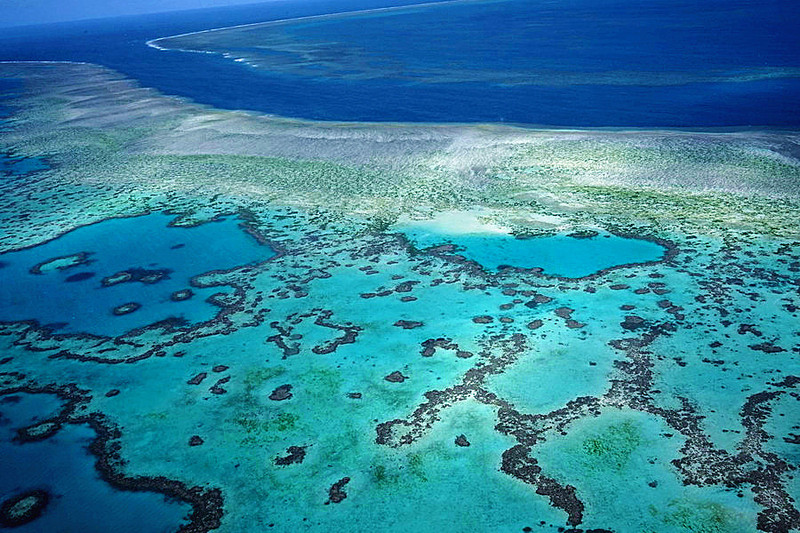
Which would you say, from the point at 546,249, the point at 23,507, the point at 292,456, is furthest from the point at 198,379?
the point at 546,249

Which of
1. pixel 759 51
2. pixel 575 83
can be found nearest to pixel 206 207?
pixel 575 83

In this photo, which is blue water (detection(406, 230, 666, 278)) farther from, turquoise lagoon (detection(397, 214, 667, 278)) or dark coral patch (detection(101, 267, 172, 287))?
dark coral patch (detection(101, 267, 172, 287))

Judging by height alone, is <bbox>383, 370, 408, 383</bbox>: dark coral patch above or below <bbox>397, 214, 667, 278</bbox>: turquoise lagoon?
below

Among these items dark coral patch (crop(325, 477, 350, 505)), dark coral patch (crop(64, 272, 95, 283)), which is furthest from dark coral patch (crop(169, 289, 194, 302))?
dark coral patch (crop(325, 477, 350, 505))

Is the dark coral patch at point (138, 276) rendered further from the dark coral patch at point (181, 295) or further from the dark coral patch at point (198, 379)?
the dark coral patch at point (198, 379)

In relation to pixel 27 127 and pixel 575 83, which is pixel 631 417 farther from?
pixel 27 127

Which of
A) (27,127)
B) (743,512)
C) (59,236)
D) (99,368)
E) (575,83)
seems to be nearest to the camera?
(743,512)
